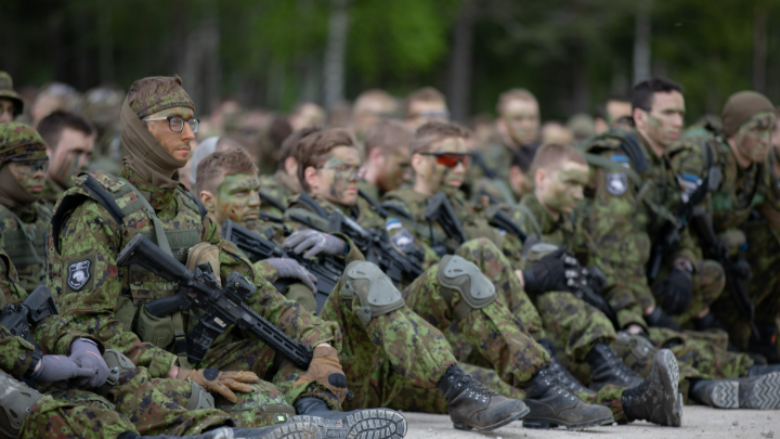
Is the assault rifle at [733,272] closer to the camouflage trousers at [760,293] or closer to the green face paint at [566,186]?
the camouflage trousers at [760,293]

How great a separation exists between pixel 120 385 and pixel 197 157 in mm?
2998

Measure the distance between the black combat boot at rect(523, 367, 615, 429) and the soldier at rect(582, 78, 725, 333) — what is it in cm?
200

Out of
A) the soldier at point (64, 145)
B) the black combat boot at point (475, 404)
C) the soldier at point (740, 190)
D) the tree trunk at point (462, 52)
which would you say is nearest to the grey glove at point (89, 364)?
the black combat boot at point (475, 404)

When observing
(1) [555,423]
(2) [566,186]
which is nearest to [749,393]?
(1) [555,423]

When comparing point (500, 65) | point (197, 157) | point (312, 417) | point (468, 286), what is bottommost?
point (312, 417)

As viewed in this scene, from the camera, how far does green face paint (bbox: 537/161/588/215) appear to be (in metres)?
6.54

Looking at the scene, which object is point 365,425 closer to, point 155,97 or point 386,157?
point 155,97

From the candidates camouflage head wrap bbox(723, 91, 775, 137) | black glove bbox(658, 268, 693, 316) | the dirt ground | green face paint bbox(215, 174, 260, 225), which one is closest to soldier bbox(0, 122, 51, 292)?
green face paint bbox(215, 174, 260, 225)

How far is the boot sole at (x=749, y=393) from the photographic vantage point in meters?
5.48

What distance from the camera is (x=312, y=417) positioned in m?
3.59

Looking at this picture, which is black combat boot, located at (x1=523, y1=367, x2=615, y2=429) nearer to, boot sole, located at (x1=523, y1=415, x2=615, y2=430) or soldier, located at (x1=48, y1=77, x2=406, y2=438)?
boot sole, located at (x1=523, y1=415, x2=615, y2=430)

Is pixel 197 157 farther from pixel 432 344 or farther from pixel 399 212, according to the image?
pixel 432 344

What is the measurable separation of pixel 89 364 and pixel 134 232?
2.28ft

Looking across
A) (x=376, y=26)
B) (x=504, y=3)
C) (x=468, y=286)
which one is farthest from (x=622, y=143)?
(x=504, y=3)
